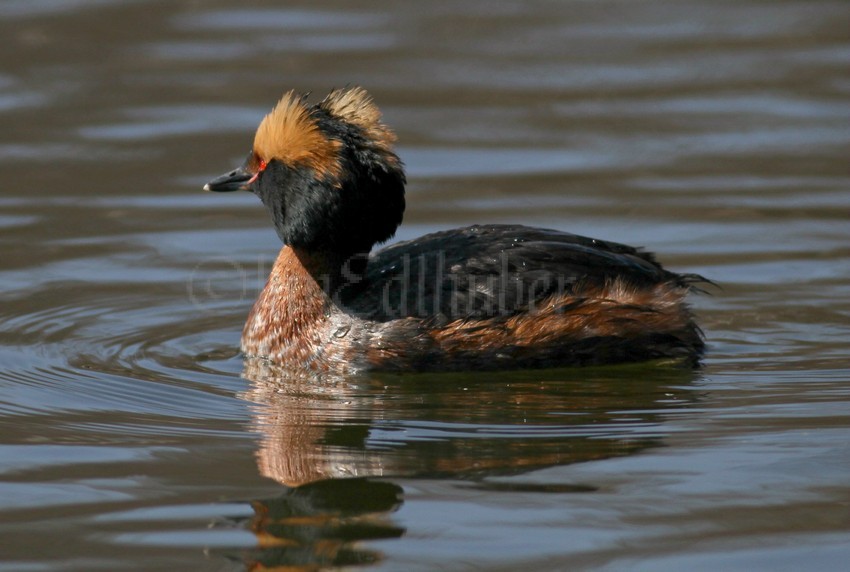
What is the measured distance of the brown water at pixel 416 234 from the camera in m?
5.69

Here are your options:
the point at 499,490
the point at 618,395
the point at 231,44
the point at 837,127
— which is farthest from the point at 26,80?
the point at 499,490

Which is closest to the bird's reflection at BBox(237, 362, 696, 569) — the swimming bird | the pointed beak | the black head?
the swimming bird

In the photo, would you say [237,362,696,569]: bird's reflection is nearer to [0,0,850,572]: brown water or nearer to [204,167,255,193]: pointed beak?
[0,0,850,572]: brown water

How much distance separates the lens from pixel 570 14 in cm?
1507

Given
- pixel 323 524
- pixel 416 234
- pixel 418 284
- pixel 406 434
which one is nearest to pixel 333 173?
pixel 418 284

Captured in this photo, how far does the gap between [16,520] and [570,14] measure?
410 inches

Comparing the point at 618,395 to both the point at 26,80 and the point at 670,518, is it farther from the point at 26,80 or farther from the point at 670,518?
the point at 26,80

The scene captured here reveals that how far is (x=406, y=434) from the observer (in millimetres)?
6750

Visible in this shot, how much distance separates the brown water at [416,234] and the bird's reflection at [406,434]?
22mm

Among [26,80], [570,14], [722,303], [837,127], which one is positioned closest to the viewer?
[722,303]

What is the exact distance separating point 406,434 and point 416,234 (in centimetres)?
362

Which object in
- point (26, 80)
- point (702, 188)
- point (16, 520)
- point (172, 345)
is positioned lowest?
point (16, 520)

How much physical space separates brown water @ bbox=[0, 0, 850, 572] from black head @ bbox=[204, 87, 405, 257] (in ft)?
2.81

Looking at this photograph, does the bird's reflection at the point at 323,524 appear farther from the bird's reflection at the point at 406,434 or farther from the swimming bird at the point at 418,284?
the swimming bird at the point at 418,284
